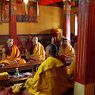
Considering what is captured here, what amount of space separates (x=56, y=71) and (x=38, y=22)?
20.4 ft

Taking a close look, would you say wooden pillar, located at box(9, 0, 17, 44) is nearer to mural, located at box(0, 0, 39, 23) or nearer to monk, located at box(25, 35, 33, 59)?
mural, located at box(0, 0, 39, 23)

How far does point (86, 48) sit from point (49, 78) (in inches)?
25.3

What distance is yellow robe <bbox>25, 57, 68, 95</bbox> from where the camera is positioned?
280cm

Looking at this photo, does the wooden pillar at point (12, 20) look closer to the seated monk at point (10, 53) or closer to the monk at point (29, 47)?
the monk at point (29, 47)

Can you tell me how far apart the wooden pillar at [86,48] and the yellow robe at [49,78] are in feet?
0.86

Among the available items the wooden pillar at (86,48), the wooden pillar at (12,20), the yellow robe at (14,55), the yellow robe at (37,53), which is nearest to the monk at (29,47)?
the yellow robe at (37,53)

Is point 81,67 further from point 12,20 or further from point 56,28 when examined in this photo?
point 56,28

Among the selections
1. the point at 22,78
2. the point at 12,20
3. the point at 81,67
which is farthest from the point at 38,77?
the point at 12,20

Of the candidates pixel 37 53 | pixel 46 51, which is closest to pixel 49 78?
pixel 46 51

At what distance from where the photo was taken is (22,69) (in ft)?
16.4

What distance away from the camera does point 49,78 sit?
2.80 m

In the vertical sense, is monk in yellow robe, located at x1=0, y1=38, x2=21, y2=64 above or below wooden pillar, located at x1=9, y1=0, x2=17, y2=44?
below

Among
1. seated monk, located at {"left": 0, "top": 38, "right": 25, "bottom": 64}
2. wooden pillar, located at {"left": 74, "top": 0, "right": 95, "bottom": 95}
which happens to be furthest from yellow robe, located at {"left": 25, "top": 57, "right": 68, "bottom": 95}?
seated monk, located at {"left": 0, "top": 38, "right": 25, "bottom": 64}

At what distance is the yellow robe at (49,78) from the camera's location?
2801 millimetres
